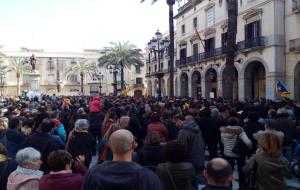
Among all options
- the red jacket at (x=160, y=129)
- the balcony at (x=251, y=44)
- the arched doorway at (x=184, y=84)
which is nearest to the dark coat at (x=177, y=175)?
the red jacket at (x=160, y=129)

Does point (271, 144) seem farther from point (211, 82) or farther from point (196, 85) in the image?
point (196, 85)

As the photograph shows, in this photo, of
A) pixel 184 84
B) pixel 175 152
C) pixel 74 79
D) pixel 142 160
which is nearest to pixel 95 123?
pixel 142 160

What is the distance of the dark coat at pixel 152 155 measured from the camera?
527 cm

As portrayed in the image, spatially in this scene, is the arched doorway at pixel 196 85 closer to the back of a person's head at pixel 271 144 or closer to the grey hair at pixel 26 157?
the back of a person's head at pixel 271 144

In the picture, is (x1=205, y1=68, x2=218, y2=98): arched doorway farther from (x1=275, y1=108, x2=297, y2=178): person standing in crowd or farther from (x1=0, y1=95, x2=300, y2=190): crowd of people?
(x1=0, y1=95, x2=300, y2=190): crowd of people

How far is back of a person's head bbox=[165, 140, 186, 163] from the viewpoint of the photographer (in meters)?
4.34

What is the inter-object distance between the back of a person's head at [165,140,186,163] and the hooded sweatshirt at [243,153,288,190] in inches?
39.5

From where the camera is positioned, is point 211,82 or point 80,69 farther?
point 80,69

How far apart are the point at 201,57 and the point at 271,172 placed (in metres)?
34.7

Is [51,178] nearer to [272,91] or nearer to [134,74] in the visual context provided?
[272,91]

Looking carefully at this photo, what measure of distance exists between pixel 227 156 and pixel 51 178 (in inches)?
175

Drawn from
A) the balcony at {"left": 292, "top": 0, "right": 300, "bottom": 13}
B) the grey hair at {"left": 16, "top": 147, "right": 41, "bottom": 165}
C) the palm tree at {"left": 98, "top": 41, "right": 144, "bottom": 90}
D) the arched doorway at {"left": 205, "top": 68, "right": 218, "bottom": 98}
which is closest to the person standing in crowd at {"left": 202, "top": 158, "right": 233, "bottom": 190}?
the grey hair at {"left": 16, "top": 147, "right": 41, "bottom": 165}

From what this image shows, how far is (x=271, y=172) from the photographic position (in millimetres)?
4559

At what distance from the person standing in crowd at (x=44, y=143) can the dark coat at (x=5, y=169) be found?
3.77 feet
